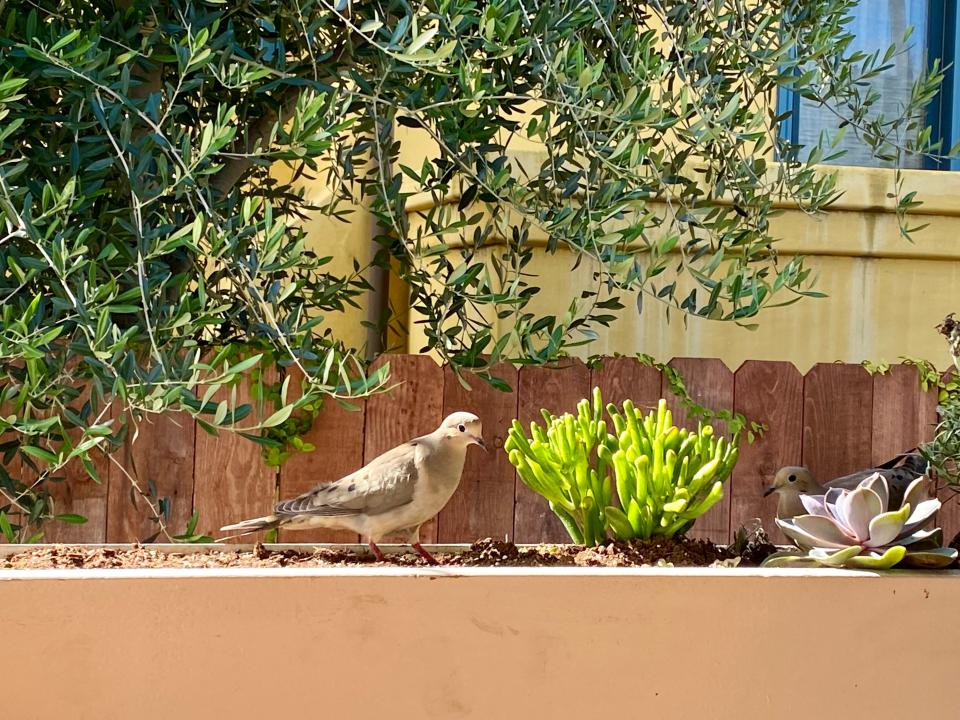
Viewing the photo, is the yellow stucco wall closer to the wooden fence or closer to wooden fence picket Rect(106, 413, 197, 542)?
the wooden fence

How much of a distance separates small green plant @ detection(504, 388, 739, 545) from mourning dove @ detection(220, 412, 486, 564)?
15 centimetres

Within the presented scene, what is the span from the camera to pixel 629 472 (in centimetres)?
240

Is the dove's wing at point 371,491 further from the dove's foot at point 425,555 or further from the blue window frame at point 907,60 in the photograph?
the blue window frame at point 907,60

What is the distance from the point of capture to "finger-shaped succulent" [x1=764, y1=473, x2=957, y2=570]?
2.21 m

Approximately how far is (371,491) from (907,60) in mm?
4660

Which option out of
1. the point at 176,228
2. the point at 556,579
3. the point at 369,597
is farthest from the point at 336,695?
the point at 176,228

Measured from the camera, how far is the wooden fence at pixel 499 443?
4.23 meters

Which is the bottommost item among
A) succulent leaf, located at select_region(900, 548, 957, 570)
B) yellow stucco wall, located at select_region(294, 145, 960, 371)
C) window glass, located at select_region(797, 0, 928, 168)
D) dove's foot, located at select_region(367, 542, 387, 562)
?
dove's foot, located at select_region(367, 542, 387, 562)

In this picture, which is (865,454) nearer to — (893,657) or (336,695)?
(893,657)

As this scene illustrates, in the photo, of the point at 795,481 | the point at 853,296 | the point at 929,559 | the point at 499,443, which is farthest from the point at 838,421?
the point at 929,559

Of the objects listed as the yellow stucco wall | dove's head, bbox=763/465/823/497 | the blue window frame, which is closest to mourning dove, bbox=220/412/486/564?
dove's head, bbox=763/465/823/497

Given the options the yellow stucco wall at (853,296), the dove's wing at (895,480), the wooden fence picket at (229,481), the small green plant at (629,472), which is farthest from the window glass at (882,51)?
the small green plant at (629,472)

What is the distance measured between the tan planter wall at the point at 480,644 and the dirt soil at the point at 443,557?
266mm

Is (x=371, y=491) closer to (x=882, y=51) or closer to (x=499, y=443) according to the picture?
(x=499, y=443)
